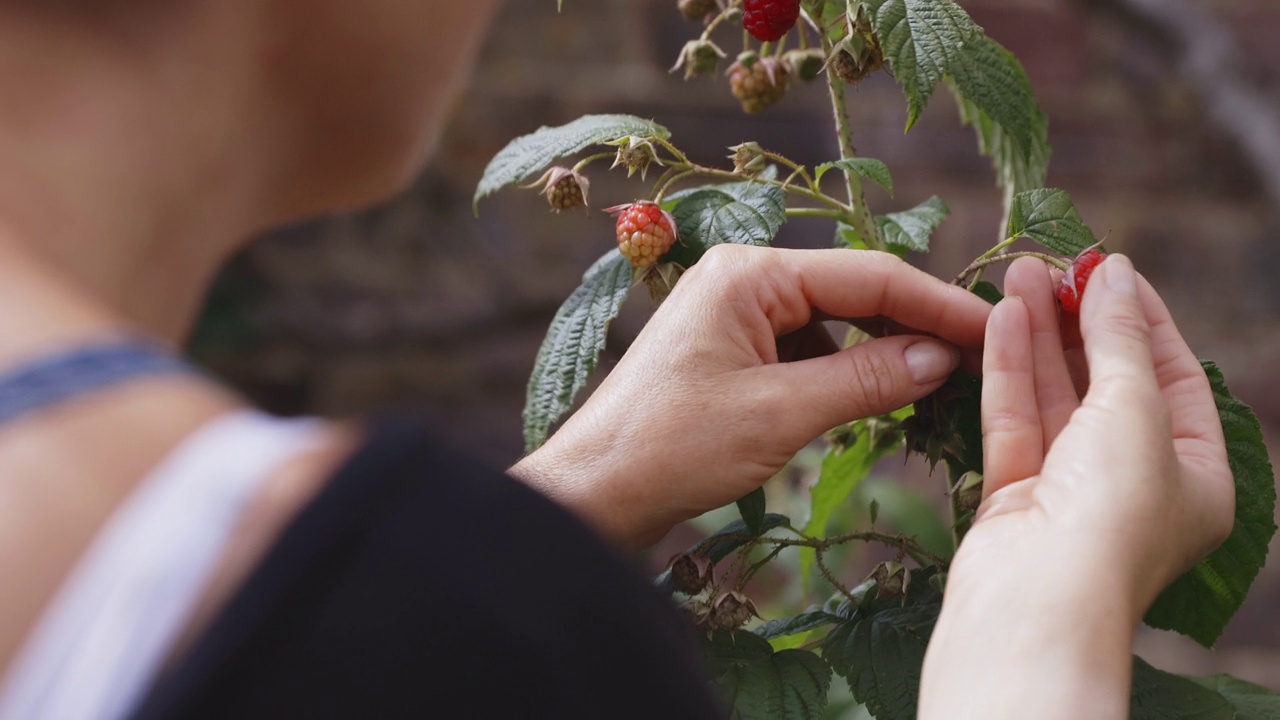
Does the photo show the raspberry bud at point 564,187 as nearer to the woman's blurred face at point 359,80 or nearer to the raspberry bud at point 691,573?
the woman's blurred face at point 359,80

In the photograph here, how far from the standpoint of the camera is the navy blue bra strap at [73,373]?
1.05ft

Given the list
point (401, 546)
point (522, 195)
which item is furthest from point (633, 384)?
point (522, 195)

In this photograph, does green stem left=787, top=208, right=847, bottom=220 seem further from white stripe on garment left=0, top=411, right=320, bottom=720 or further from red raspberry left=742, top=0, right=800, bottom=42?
white stripe on garment left=0, top=411, right=320, bottom=720

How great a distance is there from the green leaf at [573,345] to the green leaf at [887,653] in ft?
0.67

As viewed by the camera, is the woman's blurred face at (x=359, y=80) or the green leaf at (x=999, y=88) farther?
the green leaf at (x=999, y=88)

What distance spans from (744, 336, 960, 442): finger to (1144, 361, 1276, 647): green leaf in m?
0.15

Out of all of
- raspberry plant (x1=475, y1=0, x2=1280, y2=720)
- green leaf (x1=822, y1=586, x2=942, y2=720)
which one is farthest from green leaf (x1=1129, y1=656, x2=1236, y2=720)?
green leaf (x1=822, y1=586, x2=942, y2=720)

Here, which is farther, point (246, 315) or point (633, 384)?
point (246, 315)

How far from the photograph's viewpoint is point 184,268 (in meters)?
0.49

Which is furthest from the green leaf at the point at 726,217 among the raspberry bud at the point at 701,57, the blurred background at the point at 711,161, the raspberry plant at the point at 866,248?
the blurred background at the point at 711,161

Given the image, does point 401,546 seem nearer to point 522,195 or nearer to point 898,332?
point 898,332

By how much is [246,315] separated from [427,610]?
2016 millimetres

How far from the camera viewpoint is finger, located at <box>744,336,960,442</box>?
606 millimetres

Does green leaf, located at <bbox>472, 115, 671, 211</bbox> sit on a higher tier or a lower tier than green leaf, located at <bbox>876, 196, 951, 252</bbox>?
higher
